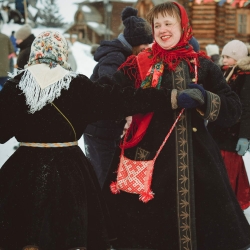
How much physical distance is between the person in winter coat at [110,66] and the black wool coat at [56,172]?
1087mm

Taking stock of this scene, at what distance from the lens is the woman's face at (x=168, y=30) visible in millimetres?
2666

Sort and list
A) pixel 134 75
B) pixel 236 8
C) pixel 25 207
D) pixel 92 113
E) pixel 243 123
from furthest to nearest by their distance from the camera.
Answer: pixel 236 8
pixel 243 123
pixel 134 75
pixel 92 113
pixel 25 207

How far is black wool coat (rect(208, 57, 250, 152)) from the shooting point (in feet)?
13.4

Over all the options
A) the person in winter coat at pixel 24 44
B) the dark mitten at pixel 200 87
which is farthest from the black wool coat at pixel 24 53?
the dark mitten at pixel 200 87

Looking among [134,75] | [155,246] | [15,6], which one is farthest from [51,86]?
[15,6]

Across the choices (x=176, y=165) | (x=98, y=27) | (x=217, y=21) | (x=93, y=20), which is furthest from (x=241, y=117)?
(x=93, y=20)

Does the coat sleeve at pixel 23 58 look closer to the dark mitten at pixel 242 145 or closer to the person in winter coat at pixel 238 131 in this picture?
the person in winter coat at pixel 238 131

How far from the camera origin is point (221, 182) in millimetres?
2514

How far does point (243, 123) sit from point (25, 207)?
2.50 meters

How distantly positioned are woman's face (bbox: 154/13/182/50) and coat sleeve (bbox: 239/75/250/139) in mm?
1651

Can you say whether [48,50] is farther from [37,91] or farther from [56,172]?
[56,172]

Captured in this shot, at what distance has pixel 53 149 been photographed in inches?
93.4

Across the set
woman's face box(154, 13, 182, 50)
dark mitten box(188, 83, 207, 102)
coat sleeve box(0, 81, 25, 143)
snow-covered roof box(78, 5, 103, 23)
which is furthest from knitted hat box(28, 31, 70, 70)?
snow-covered roof box(78, 5, 103, 23)

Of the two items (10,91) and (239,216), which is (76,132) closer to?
(10,91)
